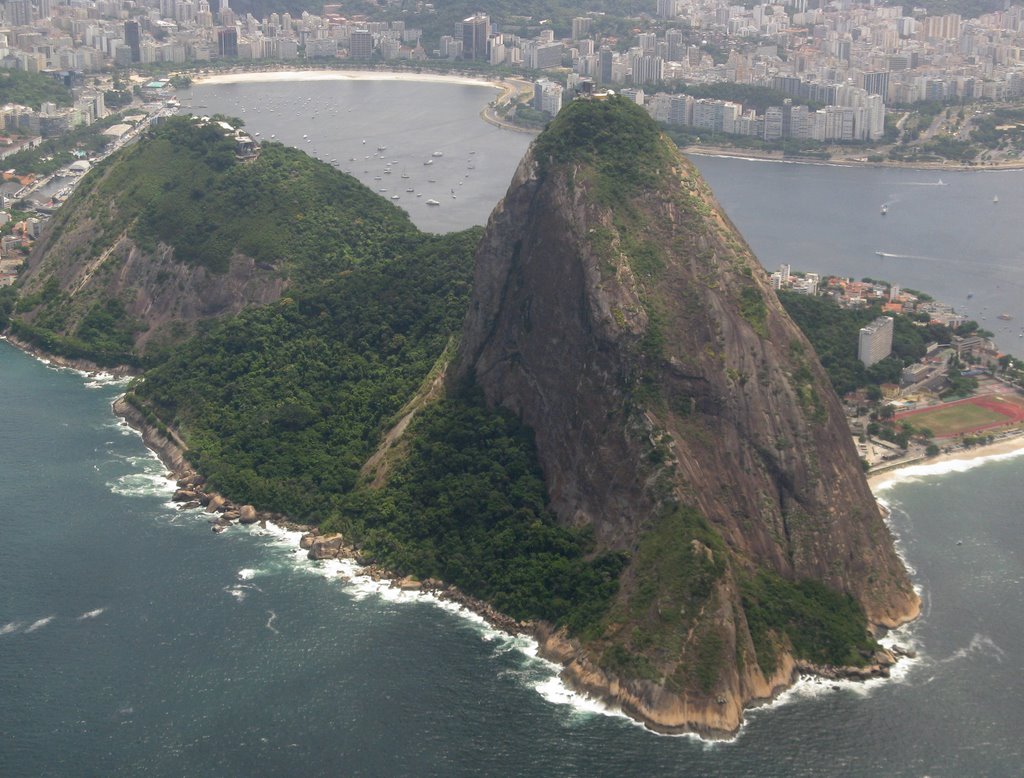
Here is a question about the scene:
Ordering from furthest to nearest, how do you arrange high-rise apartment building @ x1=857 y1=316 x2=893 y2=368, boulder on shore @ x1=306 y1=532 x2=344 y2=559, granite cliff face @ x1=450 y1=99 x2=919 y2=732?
high-rise apartment building @ x1=857 y1=316 x2=893 y2=368
boulder on shore @ x1=306 y1=532 x2=344 y2=559
granite cliff face @ x1=450 y1=99 x2=919 y2=732

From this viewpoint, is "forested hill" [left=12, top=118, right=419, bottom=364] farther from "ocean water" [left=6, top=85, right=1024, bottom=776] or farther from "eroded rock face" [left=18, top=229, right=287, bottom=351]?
"ocean water" [left=6, top=85, right=1024, bottom=776]

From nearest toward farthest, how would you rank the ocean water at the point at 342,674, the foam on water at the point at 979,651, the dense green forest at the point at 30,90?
the ocean water at the point at 342,674 < the foam on water at the point at 979,651 < the dense green forest at the point at 30,90

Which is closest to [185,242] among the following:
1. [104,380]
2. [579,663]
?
[104,380]

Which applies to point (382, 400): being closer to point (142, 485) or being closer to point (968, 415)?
point (142, 485)

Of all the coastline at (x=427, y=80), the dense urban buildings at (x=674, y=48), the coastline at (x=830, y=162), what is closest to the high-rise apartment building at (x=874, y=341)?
the coastline at (x=830, y=162)

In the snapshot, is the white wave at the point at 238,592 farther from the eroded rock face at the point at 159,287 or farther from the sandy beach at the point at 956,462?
the eroded rock face at the point at 159,287

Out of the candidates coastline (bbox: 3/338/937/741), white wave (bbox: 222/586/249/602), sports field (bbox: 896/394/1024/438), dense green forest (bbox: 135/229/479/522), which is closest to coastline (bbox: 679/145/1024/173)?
sports field (bbox: 896/394/1024/438)
